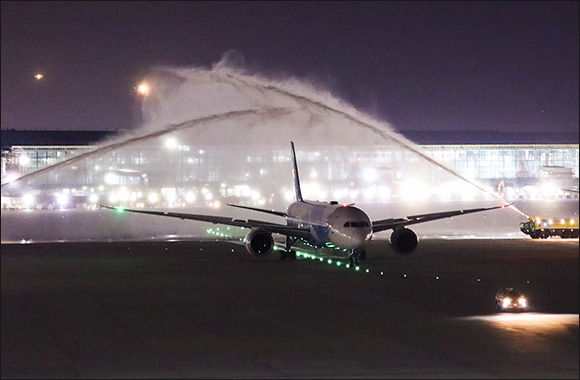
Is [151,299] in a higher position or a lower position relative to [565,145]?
lower

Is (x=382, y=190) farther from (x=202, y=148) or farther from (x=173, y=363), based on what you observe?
(x=173, y=363)

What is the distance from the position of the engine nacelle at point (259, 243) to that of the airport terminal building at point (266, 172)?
76.2 meters

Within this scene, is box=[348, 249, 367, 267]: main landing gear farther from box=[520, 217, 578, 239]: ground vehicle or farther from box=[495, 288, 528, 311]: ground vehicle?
box=[520, 217, 578, 239]: ground vehicle

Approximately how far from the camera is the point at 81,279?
1590 inches

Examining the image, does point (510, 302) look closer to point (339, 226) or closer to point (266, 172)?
point (339, 226)

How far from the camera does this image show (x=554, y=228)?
245 feet

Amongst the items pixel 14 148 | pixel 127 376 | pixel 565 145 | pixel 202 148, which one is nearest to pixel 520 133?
pixel 565 145

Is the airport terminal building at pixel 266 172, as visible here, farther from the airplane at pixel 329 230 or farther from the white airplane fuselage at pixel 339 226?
the white airplane fuselage at pixel 339 226

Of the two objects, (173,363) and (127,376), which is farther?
(173,363)

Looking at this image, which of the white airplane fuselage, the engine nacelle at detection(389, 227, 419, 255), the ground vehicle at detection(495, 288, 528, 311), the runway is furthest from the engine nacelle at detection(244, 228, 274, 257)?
the ground vehicle at detection(495, 288, 528, 311)

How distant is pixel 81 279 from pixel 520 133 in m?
163

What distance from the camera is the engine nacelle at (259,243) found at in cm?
5338

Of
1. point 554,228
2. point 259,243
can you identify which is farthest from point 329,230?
point 554,228

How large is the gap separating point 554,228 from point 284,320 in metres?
52.6
